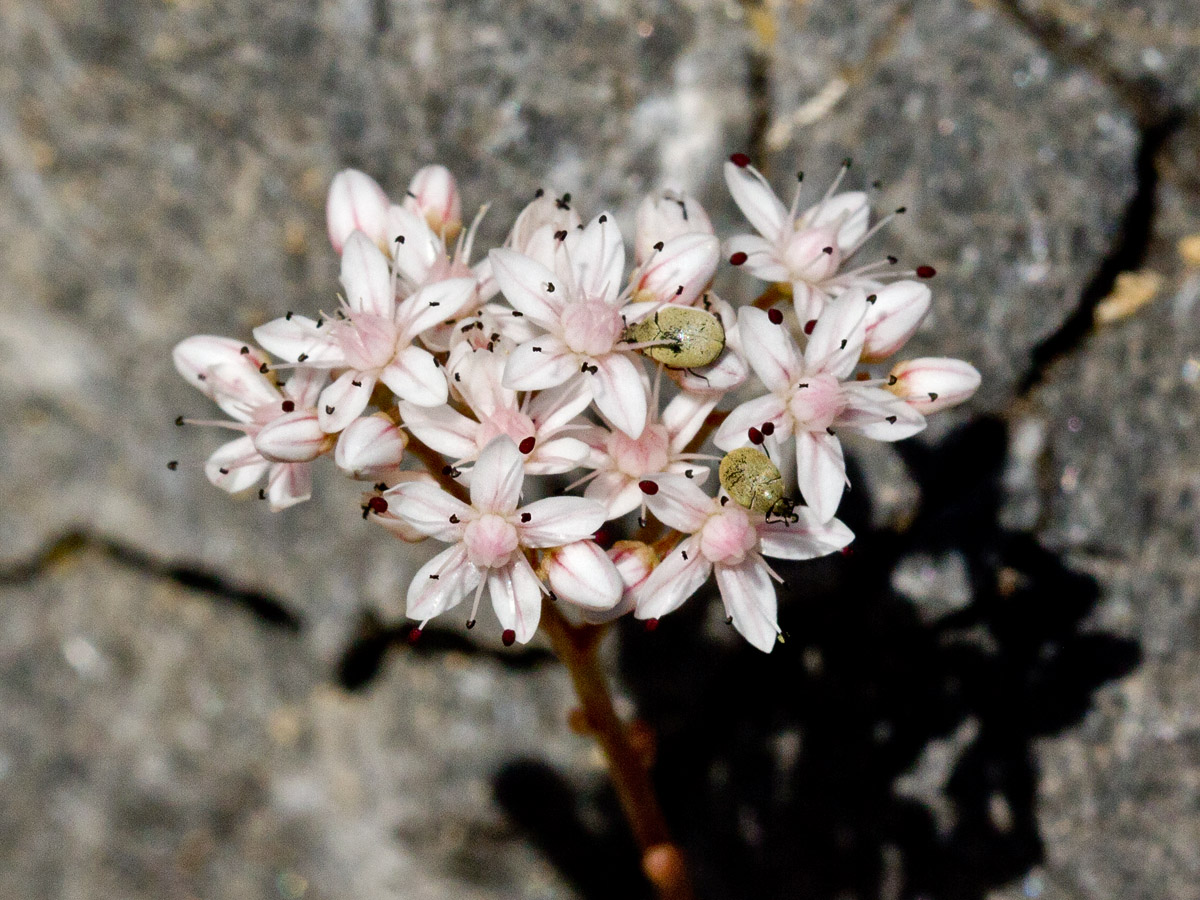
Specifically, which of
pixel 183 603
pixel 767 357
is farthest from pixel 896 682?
pixel 183 603

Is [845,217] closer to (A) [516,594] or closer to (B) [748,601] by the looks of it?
(B) [748,601]

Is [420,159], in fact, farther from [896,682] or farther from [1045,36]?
[896,682]

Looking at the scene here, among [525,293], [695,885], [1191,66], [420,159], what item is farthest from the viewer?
[695,885]

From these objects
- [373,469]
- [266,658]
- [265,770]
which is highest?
[373,469]

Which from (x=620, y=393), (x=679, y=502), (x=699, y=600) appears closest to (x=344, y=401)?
(x=620, y=393)

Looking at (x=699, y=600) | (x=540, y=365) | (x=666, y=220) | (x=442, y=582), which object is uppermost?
(x=666, y=220)

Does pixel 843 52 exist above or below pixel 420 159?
above
